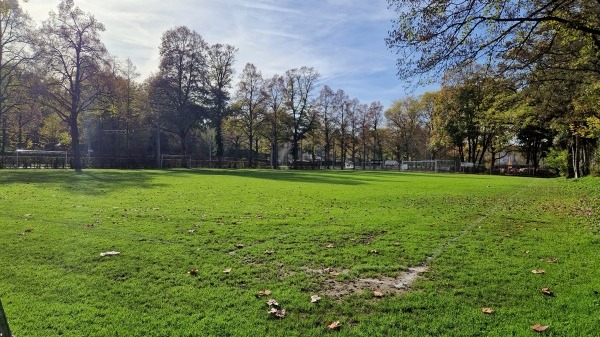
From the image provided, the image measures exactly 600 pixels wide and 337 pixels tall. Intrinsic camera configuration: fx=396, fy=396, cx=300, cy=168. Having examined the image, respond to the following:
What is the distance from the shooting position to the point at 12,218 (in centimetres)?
902

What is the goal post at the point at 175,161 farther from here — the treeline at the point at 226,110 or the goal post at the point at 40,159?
the goal post at the point at 40,159

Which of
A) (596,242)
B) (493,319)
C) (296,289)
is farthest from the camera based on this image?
(596,242)

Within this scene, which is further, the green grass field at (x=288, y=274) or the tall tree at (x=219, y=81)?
the tall tree at (x=219, y=81)

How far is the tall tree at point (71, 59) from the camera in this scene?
3212 centimetres

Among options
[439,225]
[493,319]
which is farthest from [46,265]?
[439,225]

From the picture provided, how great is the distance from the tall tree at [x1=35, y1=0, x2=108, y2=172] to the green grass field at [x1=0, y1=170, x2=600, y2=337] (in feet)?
88.5

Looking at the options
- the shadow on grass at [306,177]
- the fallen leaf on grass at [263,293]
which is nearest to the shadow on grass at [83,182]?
the shadow on grass at [306,177]

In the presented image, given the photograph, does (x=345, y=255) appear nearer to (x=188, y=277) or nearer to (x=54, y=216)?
(x=188, y=277)

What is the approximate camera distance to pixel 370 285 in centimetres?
523

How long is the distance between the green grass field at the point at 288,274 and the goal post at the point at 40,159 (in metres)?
33.0

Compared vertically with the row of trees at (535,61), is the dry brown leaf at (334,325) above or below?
below

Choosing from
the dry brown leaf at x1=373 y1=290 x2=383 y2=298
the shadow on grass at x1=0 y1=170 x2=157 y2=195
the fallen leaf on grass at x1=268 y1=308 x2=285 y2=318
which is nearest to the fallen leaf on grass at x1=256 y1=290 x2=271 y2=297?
the fallen leaf on grass at x1=268 y1=308 x2=285 y2=318

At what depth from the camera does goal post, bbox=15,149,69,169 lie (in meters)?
37.8

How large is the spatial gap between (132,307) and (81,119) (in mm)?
54856
